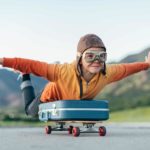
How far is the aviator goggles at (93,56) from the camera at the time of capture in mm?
6824

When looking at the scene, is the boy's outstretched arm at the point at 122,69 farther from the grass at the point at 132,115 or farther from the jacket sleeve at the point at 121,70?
the grass at the point at 132,115

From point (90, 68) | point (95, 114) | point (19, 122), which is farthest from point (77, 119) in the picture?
point (19, 122)

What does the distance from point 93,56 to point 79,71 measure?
29 cm

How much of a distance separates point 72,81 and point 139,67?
1.05 m

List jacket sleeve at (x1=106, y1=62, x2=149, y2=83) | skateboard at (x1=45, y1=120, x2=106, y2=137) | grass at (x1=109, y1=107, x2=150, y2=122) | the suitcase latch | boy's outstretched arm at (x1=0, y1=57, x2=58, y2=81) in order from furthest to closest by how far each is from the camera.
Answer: grass at (x1=109, y1=107, x2=150, y2=122)
jacket sleeve at (x1=106, y1=62, x2=149, y2=83)
the suitcase latch
skateboard at (x1=45, y1=120, x2=106, y2=137)
boy's outstretched arm at (x1=0, y1=57, x2=58, y2=81)

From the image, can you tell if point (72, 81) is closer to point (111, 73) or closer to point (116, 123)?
point (111, 73)

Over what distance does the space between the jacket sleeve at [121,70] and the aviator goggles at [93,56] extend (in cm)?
45

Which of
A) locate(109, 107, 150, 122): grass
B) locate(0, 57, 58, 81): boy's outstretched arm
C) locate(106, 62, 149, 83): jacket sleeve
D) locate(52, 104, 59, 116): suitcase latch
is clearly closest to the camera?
locate(0, 57, 58, 81): boy's outstretched arm

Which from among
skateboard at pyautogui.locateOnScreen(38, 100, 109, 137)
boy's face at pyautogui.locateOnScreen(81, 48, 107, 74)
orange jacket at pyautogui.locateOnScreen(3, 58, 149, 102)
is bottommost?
skateboard at pyautogui.locateOnScreen(38, 100, 109, 137)

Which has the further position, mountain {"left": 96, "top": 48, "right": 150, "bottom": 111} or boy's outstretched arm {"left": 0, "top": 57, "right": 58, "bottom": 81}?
mountain {"left": 96, "top": 48, "right": 150, "bottom": 111}

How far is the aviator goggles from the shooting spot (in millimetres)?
6824

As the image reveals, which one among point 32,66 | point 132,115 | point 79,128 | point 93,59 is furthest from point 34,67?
point 132,115

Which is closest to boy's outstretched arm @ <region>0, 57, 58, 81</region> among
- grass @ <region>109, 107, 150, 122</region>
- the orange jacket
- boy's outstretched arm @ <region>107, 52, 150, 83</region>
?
the orange jacket

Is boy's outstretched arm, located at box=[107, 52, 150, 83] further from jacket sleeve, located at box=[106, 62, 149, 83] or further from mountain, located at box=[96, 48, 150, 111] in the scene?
mountain, located at box=[96, 48, 150, 111]
